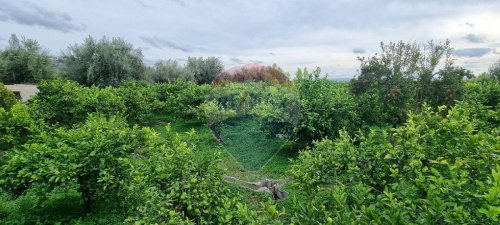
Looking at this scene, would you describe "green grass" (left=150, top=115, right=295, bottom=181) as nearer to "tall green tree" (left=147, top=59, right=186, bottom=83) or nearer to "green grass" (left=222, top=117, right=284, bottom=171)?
"green grass" (left=222, top=117, right=284, bottom=171)

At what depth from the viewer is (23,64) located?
2884 centimetres

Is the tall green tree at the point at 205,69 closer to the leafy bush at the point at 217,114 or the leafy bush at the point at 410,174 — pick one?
the leafy bush at the point at 217,114

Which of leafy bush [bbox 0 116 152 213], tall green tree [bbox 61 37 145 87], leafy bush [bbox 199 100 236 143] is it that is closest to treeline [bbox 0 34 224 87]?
tall green tree [bbox 61 37 145 87]

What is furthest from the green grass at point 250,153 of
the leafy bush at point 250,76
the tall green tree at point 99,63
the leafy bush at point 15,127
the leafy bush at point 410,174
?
the tall green tree at point 99,63

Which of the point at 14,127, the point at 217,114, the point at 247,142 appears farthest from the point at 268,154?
the point at 14,127

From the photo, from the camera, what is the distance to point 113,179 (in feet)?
18.6

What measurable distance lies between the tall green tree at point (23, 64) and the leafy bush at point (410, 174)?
31.4 meters

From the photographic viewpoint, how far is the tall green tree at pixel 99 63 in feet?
85.3

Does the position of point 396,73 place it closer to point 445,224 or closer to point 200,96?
point 200,96

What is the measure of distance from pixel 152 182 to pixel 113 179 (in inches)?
78.3

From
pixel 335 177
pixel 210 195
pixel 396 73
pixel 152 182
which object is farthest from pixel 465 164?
pixel 396 73

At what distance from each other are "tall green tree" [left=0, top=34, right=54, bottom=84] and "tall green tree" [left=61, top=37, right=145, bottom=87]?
3.74 meters

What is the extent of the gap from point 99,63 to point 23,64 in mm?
8323

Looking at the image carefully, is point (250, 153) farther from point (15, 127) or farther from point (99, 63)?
point (99, 63)
